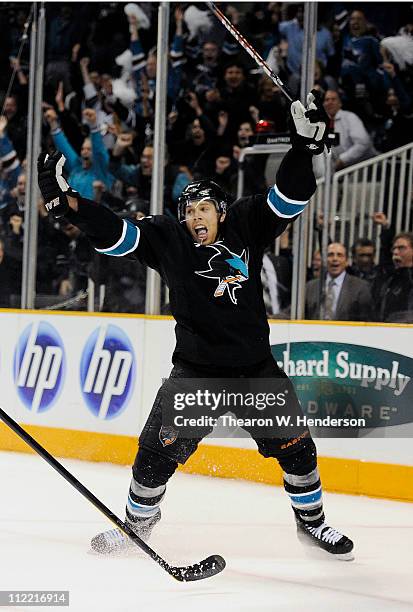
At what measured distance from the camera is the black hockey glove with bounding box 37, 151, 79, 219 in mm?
2648

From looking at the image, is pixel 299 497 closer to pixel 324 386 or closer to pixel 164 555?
pixel 164 555

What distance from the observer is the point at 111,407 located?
497 cm

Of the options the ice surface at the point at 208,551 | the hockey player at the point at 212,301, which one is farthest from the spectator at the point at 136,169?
the hockey player at the point at 212,301

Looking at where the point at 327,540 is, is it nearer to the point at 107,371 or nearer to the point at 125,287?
the point at 107,371

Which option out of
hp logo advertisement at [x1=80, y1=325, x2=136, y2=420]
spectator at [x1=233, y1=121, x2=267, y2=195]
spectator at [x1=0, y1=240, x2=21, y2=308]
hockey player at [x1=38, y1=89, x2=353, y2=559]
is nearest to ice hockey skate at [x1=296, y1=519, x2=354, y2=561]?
hockey player at [x1=38, y1=89, x2=353, y2=559]

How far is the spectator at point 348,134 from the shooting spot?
5.30m

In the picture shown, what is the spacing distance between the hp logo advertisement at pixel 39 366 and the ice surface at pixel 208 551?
72cm

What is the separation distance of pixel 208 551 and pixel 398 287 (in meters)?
1.83

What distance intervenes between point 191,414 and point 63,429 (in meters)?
2.35

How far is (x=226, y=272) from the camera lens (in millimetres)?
2889

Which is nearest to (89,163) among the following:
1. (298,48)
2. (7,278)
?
Answer: (7,278)

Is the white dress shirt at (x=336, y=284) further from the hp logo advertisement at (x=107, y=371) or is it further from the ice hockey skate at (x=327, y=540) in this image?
the ice hockey skate at (x=327, y=540)

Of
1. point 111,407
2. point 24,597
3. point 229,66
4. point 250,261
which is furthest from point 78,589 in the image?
point 229,66

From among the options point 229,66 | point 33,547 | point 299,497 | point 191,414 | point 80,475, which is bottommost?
point 80,475
